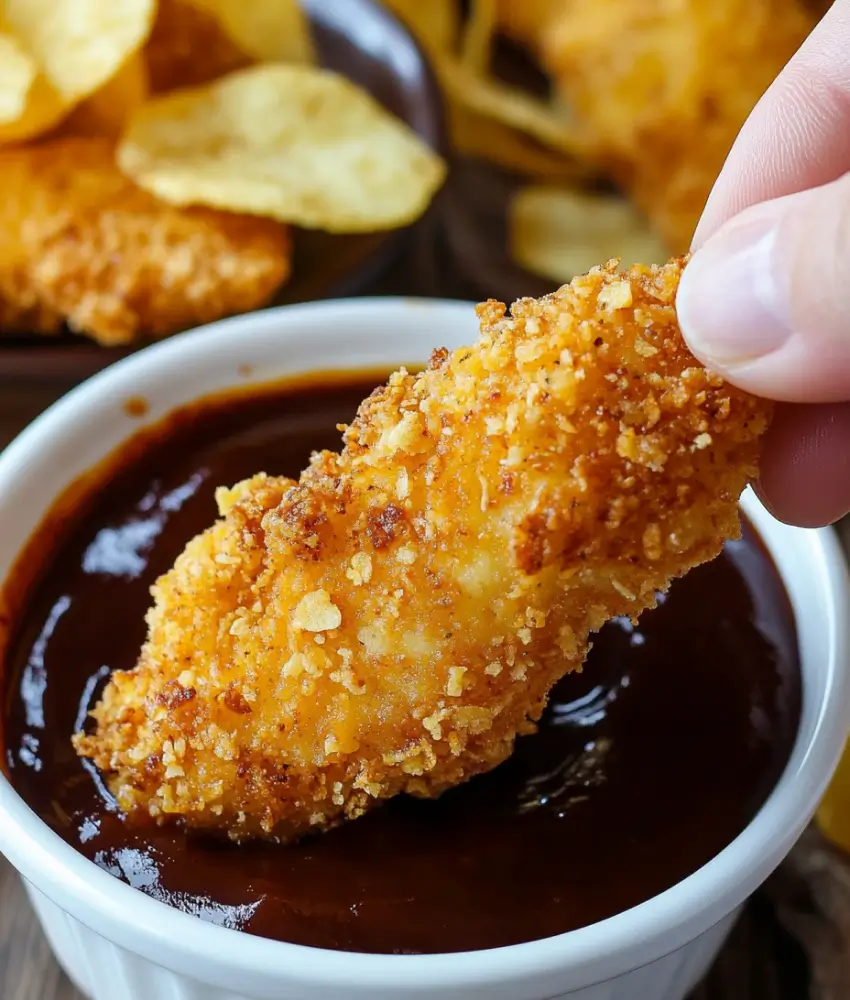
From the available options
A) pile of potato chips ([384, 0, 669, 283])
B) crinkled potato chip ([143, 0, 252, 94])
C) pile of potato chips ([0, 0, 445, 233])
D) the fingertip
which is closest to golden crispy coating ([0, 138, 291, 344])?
pile of potato chips ([0, 0, 445, 233])

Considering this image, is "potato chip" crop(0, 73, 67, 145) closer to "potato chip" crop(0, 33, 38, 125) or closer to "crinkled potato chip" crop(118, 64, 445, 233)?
"potato chip" crop(0, 33, 38, 125)

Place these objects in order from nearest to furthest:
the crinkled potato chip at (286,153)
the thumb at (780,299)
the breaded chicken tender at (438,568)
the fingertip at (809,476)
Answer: the thumb at (780,299) → the breaded chicken tender at (438,568) → the fingertip at (809,476) → the crinkled potato chip at (286,153)

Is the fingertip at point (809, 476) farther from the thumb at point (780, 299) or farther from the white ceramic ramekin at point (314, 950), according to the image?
the thumb at point (780, 299)

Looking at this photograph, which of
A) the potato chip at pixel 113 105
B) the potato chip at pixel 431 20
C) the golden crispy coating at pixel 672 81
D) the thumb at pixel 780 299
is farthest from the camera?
the potato chip at pixel 431 20

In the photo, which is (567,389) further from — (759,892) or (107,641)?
(759,892)

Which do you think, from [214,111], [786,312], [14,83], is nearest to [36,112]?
[14,83]

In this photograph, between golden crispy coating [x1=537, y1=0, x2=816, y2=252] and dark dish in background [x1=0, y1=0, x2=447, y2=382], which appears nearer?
dark dish in background [x1=0, y1=0, x2=447, y2=382]

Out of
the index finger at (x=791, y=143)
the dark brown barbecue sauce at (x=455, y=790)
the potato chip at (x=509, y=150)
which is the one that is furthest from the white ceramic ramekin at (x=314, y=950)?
the potato chip at (x=509, y=150)
